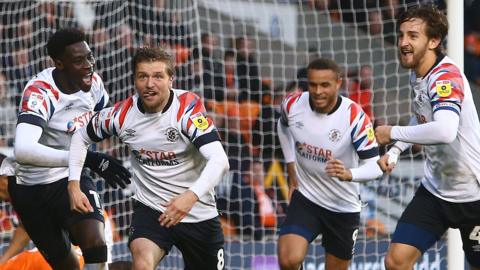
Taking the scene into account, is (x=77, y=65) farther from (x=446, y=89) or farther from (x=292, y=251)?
(x=446, y=89)

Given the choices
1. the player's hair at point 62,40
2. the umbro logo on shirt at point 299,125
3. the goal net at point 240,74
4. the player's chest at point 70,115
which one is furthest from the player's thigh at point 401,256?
the goal net at point 240,74

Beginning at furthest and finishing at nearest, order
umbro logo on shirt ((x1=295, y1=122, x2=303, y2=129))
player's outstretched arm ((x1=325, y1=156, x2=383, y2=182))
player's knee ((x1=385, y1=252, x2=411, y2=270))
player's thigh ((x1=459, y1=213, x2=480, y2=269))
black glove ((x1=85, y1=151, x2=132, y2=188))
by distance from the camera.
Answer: umbro logo on shirt ((x1=295, y1=122, x2=303, y2=129))
black glove ((x1=85, y1=151, x2=132, y2=188))
player's outstretched arm ((x1=325, y1=156, x2=383, y2=182))
player's thigh ((x1=459, y1=213, x2=480, y2=269))
player's knee ((x1=385, y1=252, x2=411, y2=270))

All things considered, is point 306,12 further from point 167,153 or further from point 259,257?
point 167,153

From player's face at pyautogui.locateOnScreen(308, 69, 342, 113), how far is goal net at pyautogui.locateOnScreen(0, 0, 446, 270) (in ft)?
9.63

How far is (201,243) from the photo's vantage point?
7.12 metres

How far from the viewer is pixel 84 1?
10.5 m

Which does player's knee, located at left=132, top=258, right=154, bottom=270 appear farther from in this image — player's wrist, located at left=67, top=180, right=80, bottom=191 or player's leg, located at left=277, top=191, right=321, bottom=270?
player's leg, located at left=277, top=191, right=321, bottom=270

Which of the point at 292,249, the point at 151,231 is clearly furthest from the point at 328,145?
the point at 151,231

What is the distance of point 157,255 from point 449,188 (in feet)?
5.99

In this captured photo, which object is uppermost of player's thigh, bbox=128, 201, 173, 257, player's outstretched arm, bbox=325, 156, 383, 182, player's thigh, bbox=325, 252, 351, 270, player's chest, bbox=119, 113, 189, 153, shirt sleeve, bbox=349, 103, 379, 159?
player's chest, bbox=119, 113, 189, 153

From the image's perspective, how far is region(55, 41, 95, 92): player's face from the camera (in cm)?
768

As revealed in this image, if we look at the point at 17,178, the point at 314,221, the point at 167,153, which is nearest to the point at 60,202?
the point at 17,178

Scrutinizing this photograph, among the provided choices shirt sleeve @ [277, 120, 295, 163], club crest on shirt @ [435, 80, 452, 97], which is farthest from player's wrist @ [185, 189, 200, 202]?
shirt sleeve @ [277, 120, 295, 163]

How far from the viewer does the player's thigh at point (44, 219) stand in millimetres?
7840
